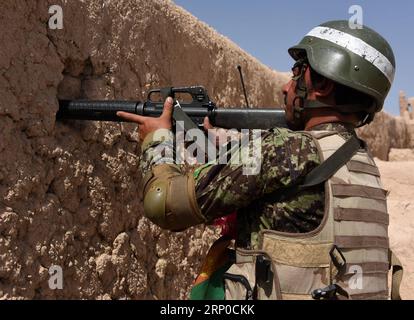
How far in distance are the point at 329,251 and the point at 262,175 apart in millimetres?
323

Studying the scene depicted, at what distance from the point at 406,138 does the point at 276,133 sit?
20.8m

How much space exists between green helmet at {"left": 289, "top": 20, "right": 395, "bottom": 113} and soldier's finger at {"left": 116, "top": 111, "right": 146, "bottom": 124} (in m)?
0.66

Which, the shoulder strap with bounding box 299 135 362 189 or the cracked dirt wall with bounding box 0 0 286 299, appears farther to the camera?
the cracked dirt wall with bounding box 0 0 286 299

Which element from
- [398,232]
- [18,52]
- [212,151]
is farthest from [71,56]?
[398,232]

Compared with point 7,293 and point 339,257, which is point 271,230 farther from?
point 7,293

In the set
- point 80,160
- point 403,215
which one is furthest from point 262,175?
point 403,215

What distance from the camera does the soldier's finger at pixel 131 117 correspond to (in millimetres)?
2223

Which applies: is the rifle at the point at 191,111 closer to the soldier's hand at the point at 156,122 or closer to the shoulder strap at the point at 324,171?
the soldier's hand at the point at 156,122

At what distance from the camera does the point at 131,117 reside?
7.62ft

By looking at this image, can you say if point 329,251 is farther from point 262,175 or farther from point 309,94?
point 309,94

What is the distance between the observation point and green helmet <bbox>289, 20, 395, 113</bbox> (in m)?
1.89

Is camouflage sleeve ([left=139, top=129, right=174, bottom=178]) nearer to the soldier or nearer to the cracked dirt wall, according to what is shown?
the soldier

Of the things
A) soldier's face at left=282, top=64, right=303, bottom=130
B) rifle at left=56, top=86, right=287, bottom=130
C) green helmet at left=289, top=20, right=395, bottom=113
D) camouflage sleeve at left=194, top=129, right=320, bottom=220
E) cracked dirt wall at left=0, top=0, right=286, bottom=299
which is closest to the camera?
camouflage sleeve at left=194, top=129, right=320, bottom=220

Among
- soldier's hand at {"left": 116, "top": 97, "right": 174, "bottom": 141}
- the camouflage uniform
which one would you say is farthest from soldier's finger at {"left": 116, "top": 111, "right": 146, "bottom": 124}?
the camouflage uniform
